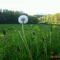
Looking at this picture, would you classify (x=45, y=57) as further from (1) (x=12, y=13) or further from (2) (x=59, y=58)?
(1) (x=12, y=13)

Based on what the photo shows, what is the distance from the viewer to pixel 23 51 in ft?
8.45

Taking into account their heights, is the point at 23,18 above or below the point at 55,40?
above

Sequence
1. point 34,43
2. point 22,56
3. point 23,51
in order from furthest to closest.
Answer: point 34,43
point 23,51
point 22,56

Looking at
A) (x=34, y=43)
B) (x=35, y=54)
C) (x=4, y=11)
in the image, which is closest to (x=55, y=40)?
(x=34, y=43)

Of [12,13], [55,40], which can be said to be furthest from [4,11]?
[55,40]

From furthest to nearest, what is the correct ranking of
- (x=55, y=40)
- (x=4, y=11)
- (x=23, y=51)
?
1. (x=4, y=11)
2. (x=55, y=40)
3. (x=23, y=51)

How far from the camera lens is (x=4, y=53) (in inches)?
102

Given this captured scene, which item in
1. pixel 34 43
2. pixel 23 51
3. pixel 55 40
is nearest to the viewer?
pixel 23 51

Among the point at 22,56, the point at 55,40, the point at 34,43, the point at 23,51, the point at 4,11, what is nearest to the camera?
the point at 22,56

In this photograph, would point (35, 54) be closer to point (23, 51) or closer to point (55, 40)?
point (23, 51)

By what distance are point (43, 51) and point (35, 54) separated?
0.13 meters

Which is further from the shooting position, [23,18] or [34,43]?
[34,43]

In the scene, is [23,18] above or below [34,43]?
above

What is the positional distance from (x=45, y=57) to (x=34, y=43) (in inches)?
13.4
